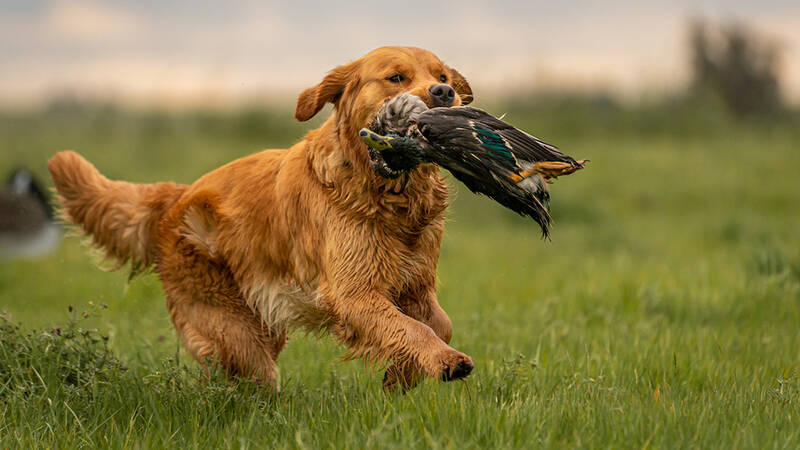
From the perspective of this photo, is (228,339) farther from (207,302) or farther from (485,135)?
(485,135)

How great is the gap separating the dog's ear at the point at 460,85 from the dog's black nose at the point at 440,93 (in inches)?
22.6

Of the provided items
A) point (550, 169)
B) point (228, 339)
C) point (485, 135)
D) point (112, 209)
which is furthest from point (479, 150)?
point (112, 209)

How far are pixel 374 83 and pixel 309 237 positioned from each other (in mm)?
A: 834

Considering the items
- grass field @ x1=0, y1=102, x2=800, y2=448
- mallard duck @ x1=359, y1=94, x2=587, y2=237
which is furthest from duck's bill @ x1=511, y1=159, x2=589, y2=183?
grass field @ x1=0, y1=102, x2=800, y2=448

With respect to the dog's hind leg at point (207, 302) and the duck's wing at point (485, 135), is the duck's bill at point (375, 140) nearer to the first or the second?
the duck's wing at point (485, 135)

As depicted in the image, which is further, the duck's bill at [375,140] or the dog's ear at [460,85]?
the dog's ear at [460,85]

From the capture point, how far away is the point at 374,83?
12.5 feet

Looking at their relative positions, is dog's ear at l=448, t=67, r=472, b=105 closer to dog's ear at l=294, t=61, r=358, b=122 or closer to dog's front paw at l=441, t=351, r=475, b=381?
dog's ear at l=294, t=61, r=358, b=122

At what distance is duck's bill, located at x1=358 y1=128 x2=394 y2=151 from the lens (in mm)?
3498

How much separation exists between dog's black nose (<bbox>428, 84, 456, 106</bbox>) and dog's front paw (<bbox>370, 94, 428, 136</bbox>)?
0.07 meters

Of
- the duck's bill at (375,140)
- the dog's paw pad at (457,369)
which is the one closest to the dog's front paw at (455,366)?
the dog's paw pad at (457,369)

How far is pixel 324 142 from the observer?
13.2 feet

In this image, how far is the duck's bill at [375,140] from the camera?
3.50m

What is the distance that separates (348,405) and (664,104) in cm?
1529
